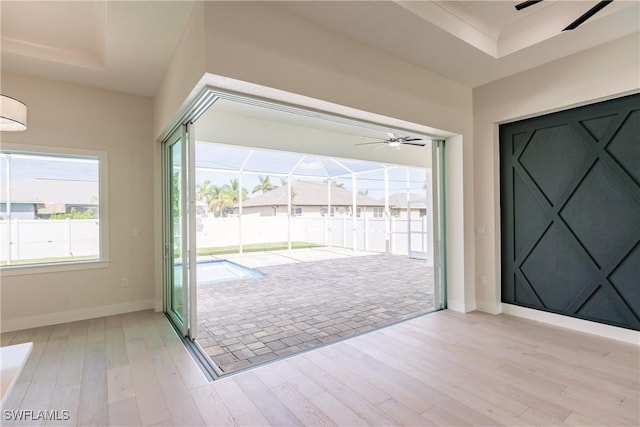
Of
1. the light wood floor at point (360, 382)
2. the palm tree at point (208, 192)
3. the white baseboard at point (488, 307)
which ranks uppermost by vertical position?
the palm tree at point (208, 192)

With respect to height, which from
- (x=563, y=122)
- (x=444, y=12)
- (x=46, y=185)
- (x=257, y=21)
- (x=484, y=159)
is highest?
(x=444, y=12)

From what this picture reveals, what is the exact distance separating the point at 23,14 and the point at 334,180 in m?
10.2

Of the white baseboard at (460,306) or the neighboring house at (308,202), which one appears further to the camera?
the neighboring house at (308,202)

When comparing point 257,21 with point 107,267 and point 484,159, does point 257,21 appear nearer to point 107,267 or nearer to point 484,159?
point 484,159

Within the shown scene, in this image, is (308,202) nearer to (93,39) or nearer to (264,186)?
(264,186)

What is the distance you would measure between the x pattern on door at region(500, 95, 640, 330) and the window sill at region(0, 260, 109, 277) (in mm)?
5459

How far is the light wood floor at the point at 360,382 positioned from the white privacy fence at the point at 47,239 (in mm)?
975

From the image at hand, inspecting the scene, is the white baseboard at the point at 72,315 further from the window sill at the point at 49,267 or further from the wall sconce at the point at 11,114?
the wall sconce at the point at 11,114

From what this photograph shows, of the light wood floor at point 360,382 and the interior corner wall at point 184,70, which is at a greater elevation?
the interior corner wall at point 184,70

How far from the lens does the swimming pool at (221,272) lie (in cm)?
671

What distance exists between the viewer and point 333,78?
2936mm

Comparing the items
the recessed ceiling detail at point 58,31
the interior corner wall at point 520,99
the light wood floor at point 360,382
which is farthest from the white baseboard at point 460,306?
the recessed ceiling detail at point 58,31

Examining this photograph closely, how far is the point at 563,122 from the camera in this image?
3574 mm

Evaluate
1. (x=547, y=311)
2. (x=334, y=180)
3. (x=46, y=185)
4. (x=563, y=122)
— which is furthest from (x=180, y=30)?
(x=334, y=180)
